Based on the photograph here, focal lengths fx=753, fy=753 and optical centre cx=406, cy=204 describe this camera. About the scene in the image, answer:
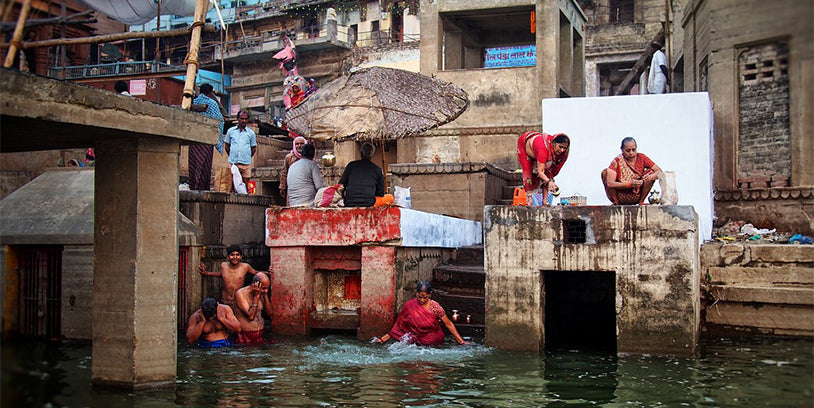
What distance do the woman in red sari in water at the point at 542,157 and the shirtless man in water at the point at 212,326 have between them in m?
4.06

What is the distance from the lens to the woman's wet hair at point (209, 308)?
9000 mm

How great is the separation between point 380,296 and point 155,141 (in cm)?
393

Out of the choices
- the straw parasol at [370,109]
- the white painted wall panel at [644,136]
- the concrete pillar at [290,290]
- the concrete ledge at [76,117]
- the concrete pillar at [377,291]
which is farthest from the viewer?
the white painted wall panel at [644,136]

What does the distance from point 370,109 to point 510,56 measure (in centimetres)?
924

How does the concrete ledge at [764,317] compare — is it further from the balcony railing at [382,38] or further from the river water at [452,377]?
the balcony railing at [382,38]

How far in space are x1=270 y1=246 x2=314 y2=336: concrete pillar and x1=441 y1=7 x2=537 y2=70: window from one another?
9.35 metres

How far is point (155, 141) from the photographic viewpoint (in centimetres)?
654

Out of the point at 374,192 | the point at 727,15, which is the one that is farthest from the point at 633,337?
the point at 727,15

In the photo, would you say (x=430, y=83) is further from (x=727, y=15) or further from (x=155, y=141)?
(x=727, y=15)

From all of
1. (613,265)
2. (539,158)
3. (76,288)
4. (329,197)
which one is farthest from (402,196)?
(76,288)

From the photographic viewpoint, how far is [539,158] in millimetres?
9336

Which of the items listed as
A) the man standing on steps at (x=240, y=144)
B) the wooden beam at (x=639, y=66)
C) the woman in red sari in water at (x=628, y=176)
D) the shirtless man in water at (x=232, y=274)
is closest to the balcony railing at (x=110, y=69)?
the man standing on steps at (x=240, y=144)

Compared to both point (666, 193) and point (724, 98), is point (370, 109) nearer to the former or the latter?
point (666, 193)

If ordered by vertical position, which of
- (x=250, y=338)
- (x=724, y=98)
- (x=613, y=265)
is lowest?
(x=250, y=338)
